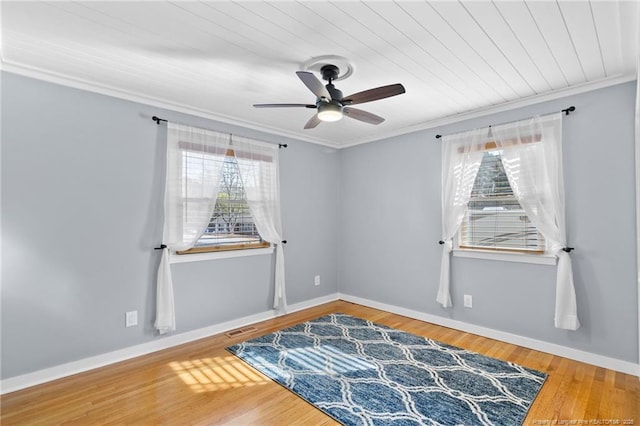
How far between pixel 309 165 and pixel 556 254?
3088 millimetres

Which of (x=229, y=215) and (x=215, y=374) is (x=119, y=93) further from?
(x=215, y=374)

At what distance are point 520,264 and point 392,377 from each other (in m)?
1.78

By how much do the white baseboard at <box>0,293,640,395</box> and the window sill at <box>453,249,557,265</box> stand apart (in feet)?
2.53

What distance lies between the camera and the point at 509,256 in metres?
3.28

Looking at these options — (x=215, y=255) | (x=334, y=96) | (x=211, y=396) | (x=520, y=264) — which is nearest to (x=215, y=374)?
(x=211, y=396)

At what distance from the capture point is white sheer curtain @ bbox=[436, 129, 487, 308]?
3506mm

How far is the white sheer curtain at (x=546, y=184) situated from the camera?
2.85 meters

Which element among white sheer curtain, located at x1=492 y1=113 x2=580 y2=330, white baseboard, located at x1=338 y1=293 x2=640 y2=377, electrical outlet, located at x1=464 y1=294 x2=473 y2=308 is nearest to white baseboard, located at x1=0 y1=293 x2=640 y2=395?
white baseboard, located at x1=338 y1=293 x2=640 y2=377

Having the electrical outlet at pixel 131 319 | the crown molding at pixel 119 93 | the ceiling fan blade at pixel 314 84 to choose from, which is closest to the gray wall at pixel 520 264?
the crown molding at pixel 119 93

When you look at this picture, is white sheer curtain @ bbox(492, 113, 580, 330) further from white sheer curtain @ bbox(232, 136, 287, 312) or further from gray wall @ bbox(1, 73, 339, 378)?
gray wall @ bbox(1, 73, 339, 378)

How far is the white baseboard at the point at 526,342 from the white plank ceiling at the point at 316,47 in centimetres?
238

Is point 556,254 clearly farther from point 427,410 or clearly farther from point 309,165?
point 309,165

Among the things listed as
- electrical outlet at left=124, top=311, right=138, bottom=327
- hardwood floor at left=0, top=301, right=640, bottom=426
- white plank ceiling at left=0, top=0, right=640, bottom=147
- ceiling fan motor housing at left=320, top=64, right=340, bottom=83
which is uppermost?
white plank ceiling at left=0, top=0, right=640, bottom=147

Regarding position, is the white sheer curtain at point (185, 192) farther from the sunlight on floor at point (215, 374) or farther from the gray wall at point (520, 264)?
the gray wall at point (520, 264)
